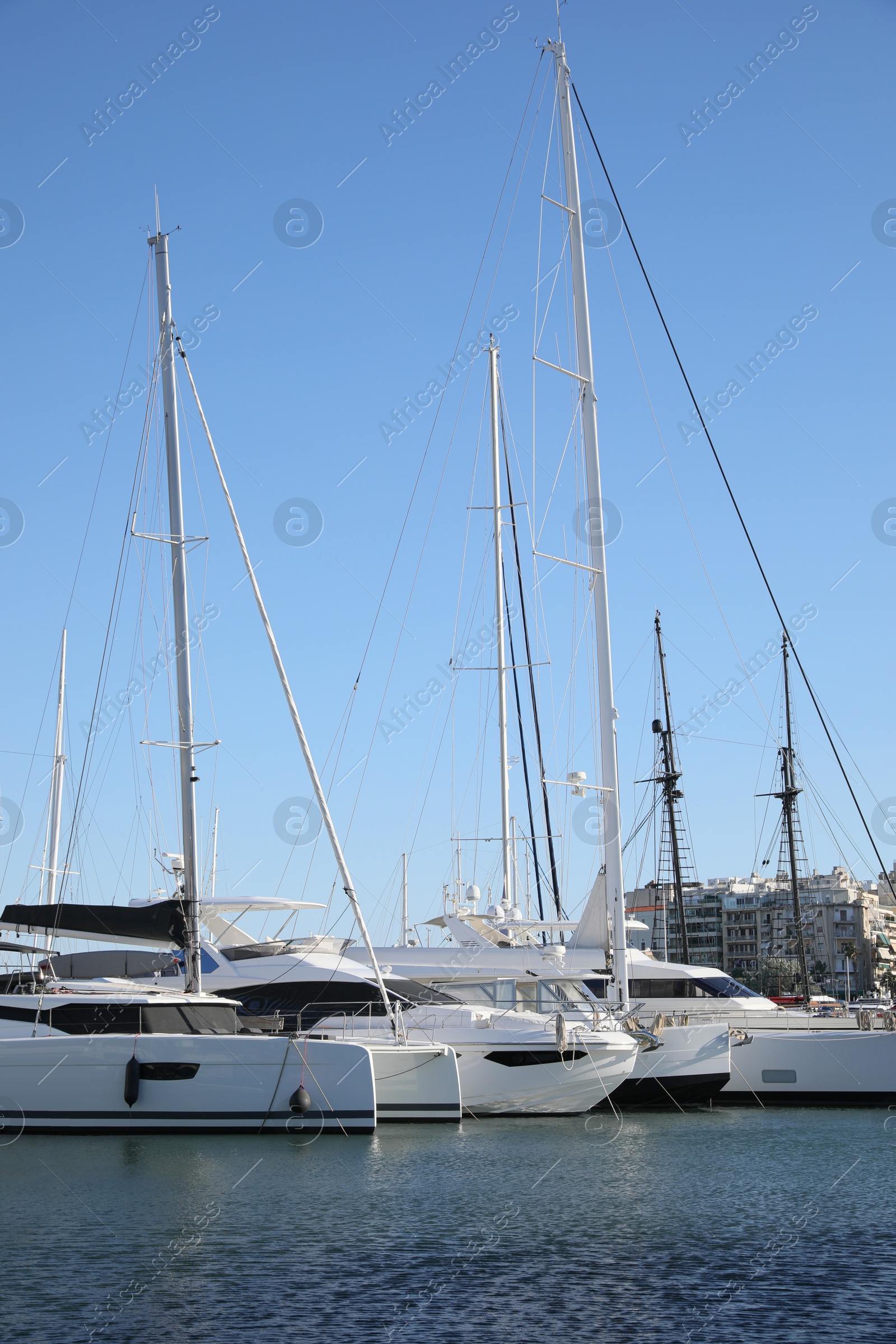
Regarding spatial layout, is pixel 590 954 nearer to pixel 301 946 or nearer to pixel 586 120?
pixel 301 946

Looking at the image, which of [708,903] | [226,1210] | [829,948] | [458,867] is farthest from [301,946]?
[708,903]

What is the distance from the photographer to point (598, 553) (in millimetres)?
23328

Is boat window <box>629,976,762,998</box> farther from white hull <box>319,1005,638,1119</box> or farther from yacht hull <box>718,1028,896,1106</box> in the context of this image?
white hull <box>319,1005,638,1119</box>

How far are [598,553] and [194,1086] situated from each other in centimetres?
1176

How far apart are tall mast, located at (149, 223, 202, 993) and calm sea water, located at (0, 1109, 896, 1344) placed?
3666 mm

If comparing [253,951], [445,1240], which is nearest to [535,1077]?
[253,951]

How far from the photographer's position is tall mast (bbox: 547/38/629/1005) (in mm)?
22312

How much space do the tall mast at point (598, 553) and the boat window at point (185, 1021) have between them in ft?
23.4

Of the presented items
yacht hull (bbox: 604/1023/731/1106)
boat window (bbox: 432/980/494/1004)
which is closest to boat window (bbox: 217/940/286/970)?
boat window (bbox: 432/980/494/1004)

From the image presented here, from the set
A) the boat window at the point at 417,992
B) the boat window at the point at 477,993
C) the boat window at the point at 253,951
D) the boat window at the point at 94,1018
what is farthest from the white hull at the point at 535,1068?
the boat window at the point at 253,951

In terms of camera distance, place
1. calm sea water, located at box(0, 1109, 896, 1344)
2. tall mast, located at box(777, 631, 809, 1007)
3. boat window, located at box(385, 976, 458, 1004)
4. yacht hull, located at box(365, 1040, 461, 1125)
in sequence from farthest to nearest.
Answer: tall mast, located at box(777, 631, 809, 1007) → boat window, located at box(385, 976, 458, 1004) → yacht hull, located at box(365, 1040, 461, 1125) → calm sea water, located at box(0, 1109, 896, 1344)

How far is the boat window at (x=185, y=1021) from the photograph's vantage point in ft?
61.3

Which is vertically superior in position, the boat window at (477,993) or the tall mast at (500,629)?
the tall mast at (500,629)

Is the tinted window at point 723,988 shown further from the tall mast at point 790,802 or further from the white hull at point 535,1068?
the tall mast at point 790,802
